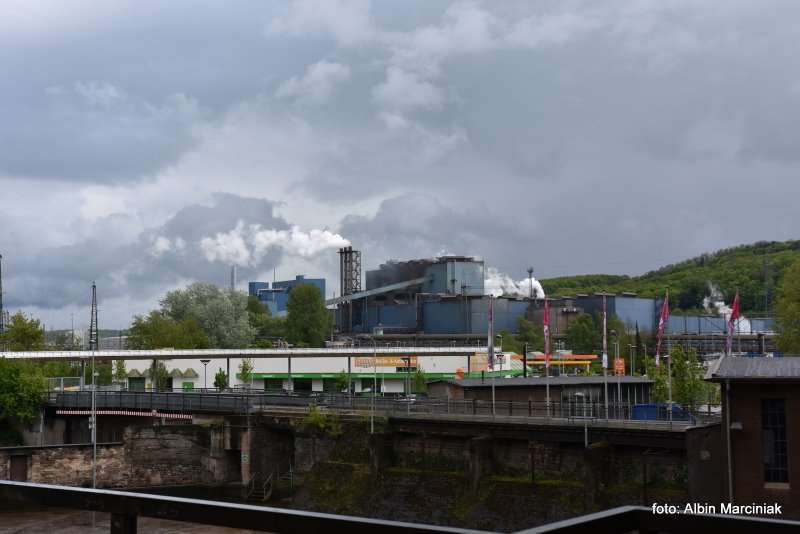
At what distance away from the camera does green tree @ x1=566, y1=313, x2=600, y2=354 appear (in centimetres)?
13062

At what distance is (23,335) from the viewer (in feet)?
340

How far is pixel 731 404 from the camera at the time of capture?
1320 inches

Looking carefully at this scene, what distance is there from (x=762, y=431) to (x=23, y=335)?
293 feet

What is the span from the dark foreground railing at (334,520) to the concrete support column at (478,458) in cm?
4310

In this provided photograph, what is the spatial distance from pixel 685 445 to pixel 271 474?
Answer: 94.6ft

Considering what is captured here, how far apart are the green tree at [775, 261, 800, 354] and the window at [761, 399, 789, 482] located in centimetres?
4481

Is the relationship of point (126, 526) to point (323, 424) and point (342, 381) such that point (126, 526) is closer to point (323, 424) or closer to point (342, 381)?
point (323, 424)

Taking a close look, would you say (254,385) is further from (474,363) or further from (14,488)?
(14,488)

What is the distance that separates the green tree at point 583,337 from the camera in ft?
429

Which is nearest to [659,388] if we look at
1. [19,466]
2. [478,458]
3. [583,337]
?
[478,458]

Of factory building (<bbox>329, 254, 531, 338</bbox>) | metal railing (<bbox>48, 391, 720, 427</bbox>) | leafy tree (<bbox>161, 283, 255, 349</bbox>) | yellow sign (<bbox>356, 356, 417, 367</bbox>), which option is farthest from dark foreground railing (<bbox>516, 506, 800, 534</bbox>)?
factory building (<bbox>329, 254, 531, 338</bbox>)

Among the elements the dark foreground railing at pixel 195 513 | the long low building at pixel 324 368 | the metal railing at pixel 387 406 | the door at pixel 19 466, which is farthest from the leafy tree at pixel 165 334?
the dark foreground railing at pixel 195 513

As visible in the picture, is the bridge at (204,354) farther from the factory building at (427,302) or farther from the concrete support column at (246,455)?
the factory building at (427,302)

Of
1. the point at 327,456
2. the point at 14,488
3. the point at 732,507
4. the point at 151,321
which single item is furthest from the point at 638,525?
the point at 151,321
